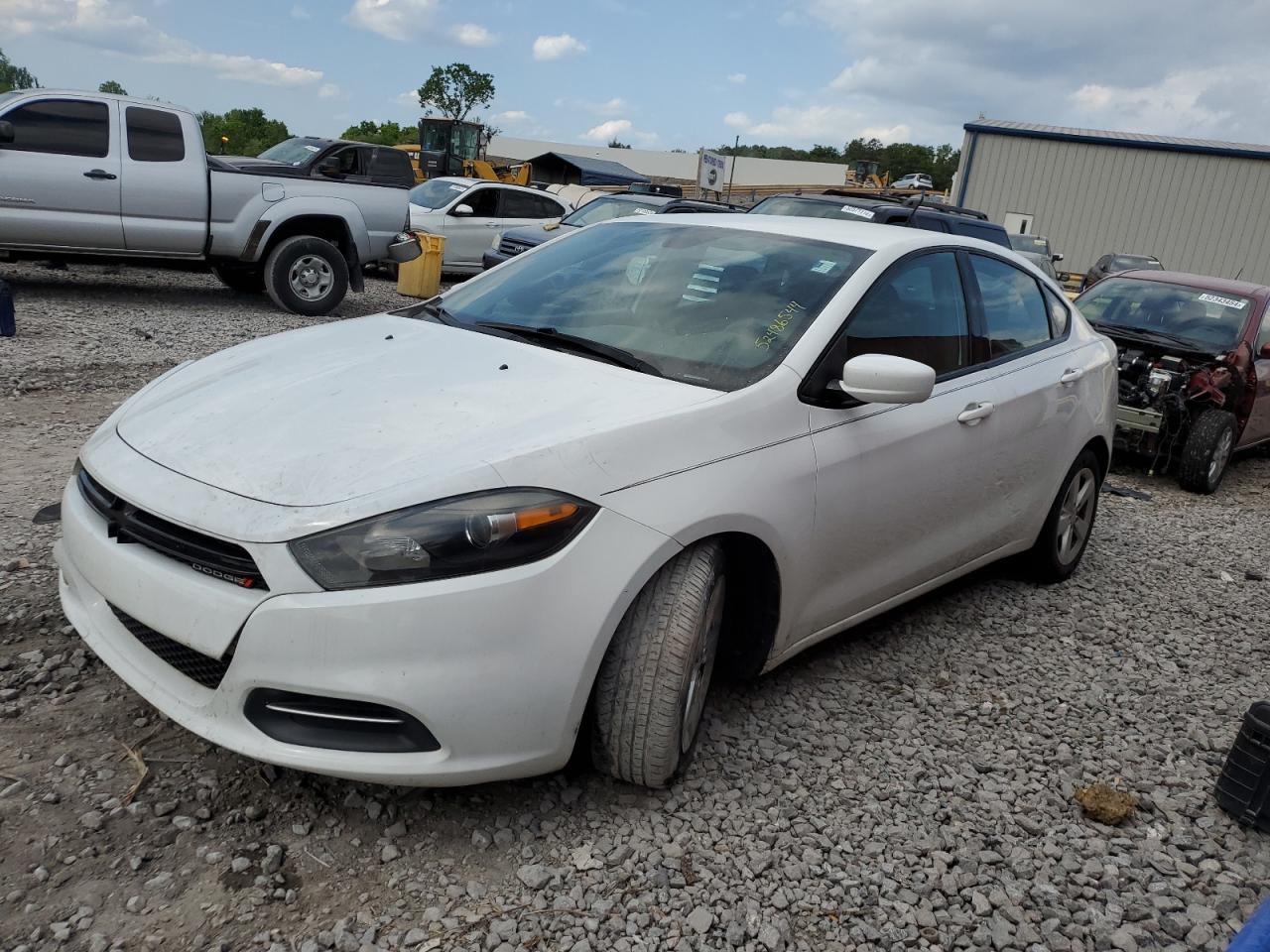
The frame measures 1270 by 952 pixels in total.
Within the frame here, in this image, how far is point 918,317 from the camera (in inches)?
146

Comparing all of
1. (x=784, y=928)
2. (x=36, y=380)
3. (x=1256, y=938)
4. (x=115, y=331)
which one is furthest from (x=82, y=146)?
(x=1256, y=938)

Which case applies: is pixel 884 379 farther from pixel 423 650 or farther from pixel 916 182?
pixel 916 182

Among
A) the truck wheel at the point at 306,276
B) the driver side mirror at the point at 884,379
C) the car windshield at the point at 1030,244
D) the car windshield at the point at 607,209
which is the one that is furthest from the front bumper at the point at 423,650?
the car windshield at the point at 1030,244

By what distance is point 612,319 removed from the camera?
345cm

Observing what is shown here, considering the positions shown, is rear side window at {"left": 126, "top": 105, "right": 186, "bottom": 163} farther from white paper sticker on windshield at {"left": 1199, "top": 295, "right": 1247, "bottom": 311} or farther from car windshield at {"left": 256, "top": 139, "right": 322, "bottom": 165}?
white paper sticker on windshield at {"left": 1199, "top": 295, "right": 1247, "bottom": 311}

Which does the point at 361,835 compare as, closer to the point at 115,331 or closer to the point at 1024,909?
the point at 1024,909

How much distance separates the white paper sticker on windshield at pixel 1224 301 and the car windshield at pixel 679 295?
20.1ft

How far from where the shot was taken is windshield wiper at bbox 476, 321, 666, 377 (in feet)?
10.3

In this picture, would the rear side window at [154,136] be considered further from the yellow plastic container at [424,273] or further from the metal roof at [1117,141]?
the metal roof at [1117,141]

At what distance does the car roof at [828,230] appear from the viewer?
146 inches

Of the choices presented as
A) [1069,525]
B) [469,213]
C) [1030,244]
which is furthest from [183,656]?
[1030,244]

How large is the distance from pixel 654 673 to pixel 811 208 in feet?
29.2

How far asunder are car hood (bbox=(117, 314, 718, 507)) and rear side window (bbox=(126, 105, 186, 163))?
26.0 feet

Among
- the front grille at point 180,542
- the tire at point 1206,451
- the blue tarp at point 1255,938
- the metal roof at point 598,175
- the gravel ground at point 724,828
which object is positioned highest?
the metal roof at point 598,175
